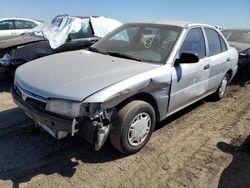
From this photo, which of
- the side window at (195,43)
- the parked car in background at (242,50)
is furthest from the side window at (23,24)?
the side window at (195,43)

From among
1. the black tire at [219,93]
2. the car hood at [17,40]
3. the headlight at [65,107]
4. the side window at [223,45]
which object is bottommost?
the black tire at [219,93]

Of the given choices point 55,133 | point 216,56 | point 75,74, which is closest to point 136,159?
point 55,133

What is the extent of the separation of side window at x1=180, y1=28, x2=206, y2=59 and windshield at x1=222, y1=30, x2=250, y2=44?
4.68 metres

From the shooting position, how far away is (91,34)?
775cm

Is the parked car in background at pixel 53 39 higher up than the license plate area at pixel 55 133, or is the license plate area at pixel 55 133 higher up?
the parked car in background at pixel 53 39

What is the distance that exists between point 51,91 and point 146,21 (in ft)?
8.04

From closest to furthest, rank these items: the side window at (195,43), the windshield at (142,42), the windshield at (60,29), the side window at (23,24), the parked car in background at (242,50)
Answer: the windshield at (142,42), the side window at (195,43), the windshield at (60,29), the parked car in background at (242,50), the side window at (23,24)

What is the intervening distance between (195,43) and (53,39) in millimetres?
3793

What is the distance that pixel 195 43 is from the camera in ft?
15.6

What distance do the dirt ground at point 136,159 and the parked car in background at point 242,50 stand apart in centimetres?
352

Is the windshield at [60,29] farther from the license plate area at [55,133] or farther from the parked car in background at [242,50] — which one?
the parked car in background at [242,50]

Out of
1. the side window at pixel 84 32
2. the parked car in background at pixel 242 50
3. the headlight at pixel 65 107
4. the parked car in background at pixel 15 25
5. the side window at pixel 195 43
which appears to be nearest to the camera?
the headlight at pixel 65 107

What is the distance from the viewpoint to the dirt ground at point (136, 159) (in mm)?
3312

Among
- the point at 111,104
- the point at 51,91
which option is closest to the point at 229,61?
the point at 111,104
